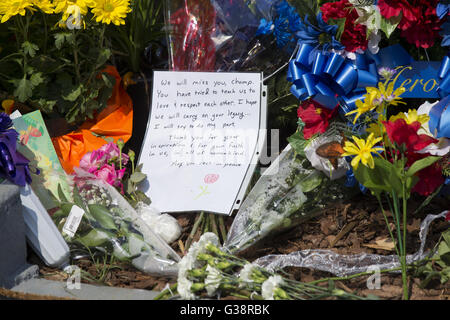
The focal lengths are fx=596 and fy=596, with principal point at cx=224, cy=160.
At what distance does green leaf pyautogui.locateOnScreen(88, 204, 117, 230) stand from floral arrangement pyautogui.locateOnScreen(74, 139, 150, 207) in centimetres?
15

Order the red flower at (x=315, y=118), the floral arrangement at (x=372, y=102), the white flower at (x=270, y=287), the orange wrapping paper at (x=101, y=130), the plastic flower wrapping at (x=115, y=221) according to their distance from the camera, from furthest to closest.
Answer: the orange wrapping paper at (x=101, y=130), the red flower at (x=315, y=118), the plastic flower wrapping at (x=115, y=221), the floral arrangement at (x=372, y=102), the white flower at (x=270, y=287)

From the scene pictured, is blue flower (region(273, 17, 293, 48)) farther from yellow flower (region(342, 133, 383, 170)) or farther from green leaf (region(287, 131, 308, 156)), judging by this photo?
yellow flower (region(342, 133, 383, 170))

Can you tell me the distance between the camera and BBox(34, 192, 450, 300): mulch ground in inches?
67.4

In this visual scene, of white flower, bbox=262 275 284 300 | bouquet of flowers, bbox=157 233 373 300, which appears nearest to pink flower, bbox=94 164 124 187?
bouquet of flowers, bbox=157 233 373 300

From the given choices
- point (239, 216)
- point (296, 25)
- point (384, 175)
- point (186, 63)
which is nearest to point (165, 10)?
point (186, 63)

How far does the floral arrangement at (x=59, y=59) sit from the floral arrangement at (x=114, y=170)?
21cm

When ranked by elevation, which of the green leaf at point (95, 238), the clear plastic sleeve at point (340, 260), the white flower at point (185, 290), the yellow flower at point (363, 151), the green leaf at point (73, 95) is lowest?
the white flower at point (185, 290)

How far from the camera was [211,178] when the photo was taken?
82.4 inches

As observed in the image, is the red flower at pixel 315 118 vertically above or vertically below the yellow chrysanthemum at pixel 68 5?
below

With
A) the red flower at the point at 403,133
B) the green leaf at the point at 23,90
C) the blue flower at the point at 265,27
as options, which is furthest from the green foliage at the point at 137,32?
the red flower at the point at 403,133

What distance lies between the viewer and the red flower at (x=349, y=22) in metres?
1.83

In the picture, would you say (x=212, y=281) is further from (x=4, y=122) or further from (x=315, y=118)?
(x=4, y=122)

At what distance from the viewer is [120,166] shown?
2129 mm

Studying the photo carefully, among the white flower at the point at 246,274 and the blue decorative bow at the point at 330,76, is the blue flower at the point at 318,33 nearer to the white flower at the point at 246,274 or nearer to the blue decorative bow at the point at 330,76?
the blue decorative bow at the point at 330,76
